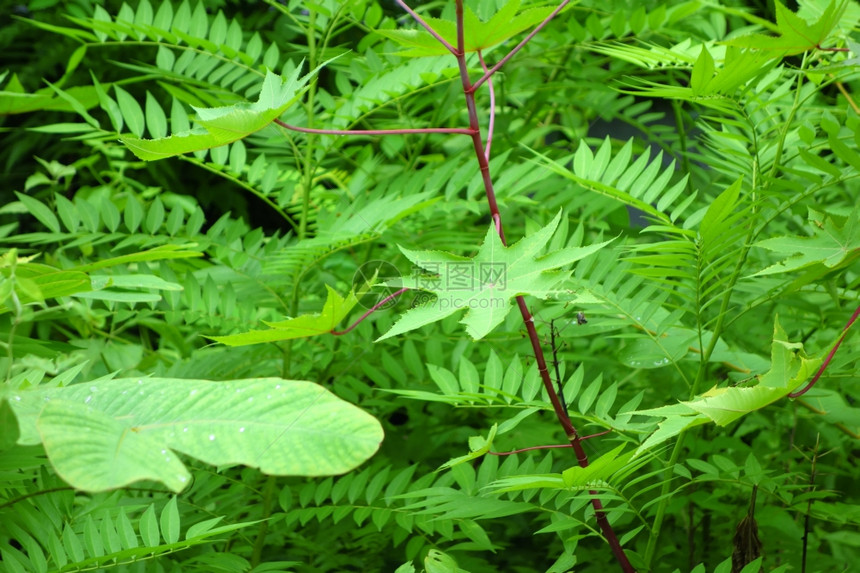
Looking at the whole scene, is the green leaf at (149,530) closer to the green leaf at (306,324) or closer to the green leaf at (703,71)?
the green leaf at (306,324)

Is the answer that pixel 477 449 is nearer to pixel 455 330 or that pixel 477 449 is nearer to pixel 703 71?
pixel 703 71

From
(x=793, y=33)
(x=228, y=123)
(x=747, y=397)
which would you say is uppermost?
(x=793, y=33)

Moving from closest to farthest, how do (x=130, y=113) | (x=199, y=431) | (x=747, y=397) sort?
(x=199, y=431) < (x=747, y=397) < (x=130, y=113)

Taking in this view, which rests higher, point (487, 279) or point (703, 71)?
point (703, 71)

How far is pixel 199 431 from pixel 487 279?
0.25m

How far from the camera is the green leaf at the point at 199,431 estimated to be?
0.33m

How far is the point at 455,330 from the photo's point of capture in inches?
44.0

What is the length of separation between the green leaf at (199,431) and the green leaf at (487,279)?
122 mm

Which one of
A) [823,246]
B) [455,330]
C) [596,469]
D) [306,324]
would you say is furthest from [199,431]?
[455,330]

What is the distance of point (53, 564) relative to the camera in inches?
26.5

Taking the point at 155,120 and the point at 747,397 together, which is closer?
the point at 747,397

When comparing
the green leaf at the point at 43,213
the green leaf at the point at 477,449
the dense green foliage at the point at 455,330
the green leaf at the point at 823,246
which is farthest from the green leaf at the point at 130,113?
the green leaf at the point at 823,246

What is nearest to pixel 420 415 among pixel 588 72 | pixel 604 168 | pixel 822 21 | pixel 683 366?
pixel 683 366

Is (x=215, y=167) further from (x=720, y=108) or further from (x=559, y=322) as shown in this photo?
(x=720, y=108)
